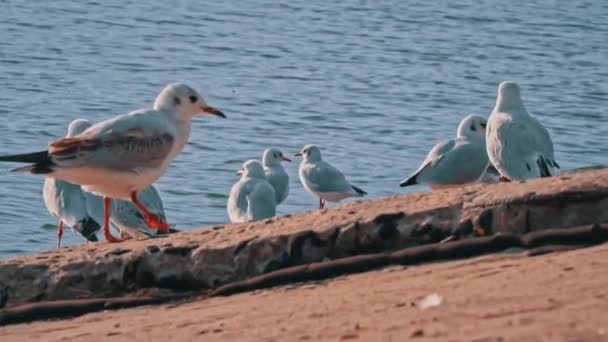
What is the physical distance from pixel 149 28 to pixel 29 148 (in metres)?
9.34

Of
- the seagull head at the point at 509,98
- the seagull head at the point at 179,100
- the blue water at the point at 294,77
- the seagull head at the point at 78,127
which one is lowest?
the blue water at the point at 294,77

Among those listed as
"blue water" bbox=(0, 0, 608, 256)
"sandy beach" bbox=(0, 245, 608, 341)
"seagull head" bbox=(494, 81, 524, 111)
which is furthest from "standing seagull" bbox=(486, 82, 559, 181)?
"sandy beach" bbox=(0, 245, 608, 341)

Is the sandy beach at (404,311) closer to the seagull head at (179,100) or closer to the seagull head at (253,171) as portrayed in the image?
the seagull head at (179,100)

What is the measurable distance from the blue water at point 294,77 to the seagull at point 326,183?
1.80ft

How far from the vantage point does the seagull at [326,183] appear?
42.7 ft

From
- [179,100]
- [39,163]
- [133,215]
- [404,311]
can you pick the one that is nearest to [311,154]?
[133,215]

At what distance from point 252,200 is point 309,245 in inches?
211

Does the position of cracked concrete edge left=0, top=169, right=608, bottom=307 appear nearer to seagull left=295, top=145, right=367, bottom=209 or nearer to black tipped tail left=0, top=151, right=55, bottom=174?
black tipped tail left=0, top=151, right=55, bottom=174

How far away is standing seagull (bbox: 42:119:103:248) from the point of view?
11547 millimetres

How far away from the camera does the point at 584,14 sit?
26.6 m

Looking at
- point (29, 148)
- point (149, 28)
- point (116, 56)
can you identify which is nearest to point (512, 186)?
point (29, 148)

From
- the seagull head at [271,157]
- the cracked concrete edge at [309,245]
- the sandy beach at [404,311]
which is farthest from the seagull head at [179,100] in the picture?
the seagull head at [271,157]

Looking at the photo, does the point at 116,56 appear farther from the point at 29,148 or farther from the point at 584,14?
the point at 584,14

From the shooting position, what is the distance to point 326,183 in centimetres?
1312
